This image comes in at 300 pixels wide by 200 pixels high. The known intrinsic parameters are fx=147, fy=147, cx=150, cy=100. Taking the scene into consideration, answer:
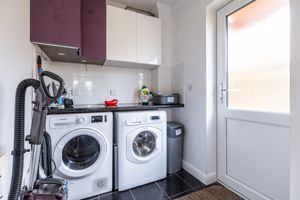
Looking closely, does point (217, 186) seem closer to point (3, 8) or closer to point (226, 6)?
point (226, 6)

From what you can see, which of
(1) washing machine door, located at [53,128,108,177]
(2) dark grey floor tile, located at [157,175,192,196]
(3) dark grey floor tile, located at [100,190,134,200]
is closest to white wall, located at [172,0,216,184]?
(2) dark grey floor tile, located at [157,175,192,196]

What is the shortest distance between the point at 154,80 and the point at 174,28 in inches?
34.1

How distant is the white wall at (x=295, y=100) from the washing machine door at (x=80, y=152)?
141cm

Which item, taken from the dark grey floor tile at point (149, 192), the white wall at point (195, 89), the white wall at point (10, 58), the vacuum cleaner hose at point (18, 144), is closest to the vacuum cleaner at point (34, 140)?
the vacuum cleaner hose at point (18, 144)

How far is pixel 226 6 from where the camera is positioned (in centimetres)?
159

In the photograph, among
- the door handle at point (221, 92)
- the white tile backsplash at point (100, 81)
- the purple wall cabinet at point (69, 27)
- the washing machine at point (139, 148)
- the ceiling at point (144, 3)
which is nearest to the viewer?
the purple wall cabinet at point (69, 27)

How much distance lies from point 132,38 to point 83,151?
1.51m

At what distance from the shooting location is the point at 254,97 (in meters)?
1.35

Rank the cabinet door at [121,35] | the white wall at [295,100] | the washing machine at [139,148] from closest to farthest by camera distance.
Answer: the white wall at [295,100], the washing machine at [139,148], the cabinet door at [121,35]

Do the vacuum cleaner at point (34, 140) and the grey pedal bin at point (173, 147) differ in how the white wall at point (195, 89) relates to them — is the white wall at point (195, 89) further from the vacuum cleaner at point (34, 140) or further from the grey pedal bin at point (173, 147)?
the vacuum cleaner at point (34, 140)

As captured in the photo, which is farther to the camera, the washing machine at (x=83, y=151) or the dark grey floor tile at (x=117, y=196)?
the dark grey floor tile at (x=117, y=196)

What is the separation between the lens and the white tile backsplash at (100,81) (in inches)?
78.2

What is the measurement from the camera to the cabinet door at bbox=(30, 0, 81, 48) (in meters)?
1.25

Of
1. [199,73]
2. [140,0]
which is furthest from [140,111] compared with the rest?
[140,0]
